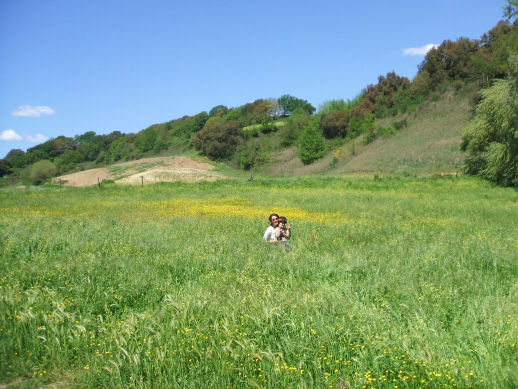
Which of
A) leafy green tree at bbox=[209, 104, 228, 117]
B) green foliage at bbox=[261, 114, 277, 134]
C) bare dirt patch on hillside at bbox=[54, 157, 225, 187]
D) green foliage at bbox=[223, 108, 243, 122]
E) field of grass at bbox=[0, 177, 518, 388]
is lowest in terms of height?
field of grass at bbox=[0, 177, 518, 388]

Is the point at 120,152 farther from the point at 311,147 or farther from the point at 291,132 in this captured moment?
the point at 311,147

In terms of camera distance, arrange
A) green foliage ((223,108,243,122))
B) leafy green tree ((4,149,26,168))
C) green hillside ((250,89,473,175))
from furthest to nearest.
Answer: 1. leafy green tree ((4,149,26,168))
2. green foliage ((223,108,243,122))
3. green hillside ((250,89,473,175))

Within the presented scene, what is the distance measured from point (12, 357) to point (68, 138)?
5867 inches

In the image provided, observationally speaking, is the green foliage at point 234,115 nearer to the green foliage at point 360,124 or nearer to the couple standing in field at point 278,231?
the green foliage at point 360,124

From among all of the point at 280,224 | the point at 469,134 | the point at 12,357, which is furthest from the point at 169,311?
the point at 469,134

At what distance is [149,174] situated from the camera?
52531mm

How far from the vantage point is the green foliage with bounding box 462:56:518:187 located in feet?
80.4

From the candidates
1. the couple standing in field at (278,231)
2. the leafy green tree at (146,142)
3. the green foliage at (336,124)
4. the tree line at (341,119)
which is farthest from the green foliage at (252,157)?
the couple standing in field at (278,231)

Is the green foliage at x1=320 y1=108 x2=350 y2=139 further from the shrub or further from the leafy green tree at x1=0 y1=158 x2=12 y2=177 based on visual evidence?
the leafy green tree at x1=0 y1=158 x2=12 y2=177

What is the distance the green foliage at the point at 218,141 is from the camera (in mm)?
80875

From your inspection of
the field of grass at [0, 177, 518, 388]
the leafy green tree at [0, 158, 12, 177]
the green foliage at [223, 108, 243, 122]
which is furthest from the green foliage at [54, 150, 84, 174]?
the field of grass at [0, 177, 518, 388]

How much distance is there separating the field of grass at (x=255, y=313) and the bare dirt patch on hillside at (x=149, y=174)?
35.6m

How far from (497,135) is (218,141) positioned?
188 feet

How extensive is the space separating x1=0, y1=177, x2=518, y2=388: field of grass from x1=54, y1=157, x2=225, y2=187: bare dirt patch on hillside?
35596mm
